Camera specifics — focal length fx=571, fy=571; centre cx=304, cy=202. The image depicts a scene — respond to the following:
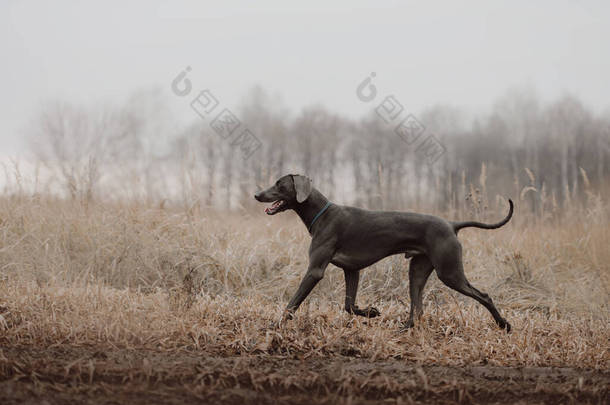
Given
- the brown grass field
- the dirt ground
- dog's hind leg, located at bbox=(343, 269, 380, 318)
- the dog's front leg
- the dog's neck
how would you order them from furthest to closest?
dog's hind leg, located at bbox=(343, 269, 380, 318) < the dog's neck < the dog's front leg < the brown grass field < the dirt ground

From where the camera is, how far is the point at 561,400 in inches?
106

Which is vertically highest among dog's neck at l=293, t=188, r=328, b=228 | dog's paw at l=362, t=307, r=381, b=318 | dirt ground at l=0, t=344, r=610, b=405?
dog's neck at l=293, t=188, r=328, b=228

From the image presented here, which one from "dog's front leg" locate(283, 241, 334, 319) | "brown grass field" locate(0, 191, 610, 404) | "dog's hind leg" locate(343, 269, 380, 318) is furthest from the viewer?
"dog's hind leg" locate(343, 269, 380, 318)

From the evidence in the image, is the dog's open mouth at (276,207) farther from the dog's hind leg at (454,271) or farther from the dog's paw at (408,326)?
the dog's paw at (408,326)

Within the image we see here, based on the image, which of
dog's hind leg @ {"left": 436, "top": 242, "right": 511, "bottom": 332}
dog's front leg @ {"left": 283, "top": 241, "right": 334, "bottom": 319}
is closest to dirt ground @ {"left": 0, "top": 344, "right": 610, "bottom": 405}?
dog's front leg @ {"left": 283, "top": 241, "right": 334, "bottom": 319}

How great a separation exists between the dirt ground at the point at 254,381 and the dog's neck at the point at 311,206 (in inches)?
38.6

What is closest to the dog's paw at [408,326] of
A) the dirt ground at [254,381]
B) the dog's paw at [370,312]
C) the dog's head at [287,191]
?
the dog's paw at [370,312]

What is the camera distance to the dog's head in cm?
360

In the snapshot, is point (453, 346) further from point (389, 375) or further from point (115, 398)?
point (115, 398)

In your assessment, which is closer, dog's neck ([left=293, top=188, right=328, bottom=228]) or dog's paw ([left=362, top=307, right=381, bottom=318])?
dog's neck ([left=293, top=188, right=328, bottom=228])

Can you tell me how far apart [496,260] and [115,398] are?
15.3ft

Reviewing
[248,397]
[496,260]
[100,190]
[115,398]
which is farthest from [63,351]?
[496,260]

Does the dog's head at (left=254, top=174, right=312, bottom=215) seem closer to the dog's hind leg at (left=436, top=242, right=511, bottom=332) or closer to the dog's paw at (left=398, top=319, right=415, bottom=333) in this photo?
the dog's hind leg at (left=436, top=242, right=511, bottom=332)

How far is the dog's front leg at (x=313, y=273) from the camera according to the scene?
3.59m
